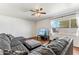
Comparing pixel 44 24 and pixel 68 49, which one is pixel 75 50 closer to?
pixel 68 49

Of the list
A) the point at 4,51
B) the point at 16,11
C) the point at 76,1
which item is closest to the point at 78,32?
the point at 76,1

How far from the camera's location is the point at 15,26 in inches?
68.9

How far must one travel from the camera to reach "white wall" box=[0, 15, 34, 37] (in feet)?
5.53

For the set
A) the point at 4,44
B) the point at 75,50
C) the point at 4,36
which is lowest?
the point at 75,50

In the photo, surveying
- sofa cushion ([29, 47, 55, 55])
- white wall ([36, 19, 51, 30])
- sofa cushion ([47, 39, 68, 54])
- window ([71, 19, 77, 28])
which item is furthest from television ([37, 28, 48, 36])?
window ([71, 19, 77, 28])

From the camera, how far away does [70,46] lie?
169 cm

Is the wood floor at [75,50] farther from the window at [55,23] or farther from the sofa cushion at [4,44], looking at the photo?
the sofa cushion at [4,44]

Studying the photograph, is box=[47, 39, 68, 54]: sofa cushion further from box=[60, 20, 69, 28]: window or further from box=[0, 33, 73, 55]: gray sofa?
box=[60, 20, 69, 28]: window

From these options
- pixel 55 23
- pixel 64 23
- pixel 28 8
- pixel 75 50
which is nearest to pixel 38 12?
pixel 28 8

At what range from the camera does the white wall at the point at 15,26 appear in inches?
66.4

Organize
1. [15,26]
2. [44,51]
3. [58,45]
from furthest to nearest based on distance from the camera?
1. [15,26]
2. [58,45]
3. [44,51]

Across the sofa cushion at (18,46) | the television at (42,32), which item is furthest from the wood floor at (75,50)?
the sofa cushion at (18,46)

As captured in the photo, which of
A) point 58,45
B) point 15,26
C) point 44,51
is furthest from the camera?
point 15,26

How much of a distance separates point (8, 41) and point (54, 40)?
717mm
